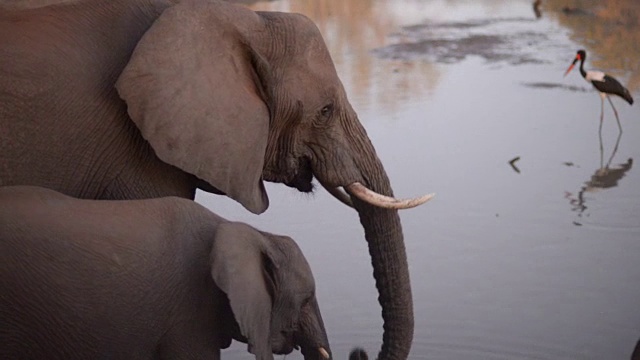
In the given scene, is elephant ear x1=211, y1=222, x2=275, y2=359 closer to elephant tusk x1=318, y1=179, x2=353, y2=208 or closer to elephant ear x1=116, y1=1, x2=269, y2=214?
elephant ear x1=116, y1=1, x2=269, y2=214

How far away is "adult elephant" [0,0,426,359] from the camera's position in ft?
13.9

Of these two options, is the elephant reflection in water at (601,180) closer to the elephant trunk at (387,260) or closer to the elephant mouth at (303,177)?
the elephant trunk at (387,260)

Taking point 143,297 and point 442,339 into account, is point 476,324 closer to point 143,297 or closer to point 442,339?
point 442,339

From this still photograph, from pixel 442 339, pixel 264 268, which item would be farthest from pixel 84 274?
pixel 442 339

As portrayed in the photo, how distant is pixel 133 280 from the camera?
3.79m

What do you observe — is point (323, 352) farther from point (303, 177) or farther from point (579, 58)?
point (579, 58)

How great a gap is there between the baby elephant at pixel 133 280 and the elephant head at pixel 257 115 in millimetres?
366

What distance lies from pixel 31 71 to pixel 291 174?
88 cm

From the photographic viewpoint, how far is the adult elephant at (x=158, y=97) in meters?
4.24

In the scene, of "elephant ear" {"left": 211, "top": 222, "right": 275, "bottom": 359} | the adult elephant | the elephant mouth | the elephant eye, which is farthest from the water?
"elephant ear" {"left": 211, "top": 222, "right": 275, "bottom": 359}

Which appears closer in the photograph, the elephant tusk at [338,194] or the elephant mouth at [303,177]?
the elephant mouth at [303,177]

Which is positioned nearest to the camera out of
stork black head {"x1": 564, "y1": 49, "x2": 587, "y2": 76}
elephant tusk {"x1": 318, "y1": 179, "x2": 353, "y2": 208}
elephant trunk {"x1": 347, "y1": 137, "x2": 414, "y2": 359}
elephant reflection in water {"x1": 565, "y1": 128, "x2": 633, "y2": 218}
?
elephant trunk {"x1": 347, "y1": 137, "x2": 414, "y2": 359}

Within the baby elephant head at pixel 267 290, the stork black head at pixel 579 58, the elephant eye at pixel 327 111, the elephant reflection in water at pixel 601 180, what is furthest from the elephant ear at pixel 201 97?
the stork black head at pixel 579 58

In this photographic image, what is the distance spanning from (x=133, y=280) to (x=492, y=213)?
3.79m
